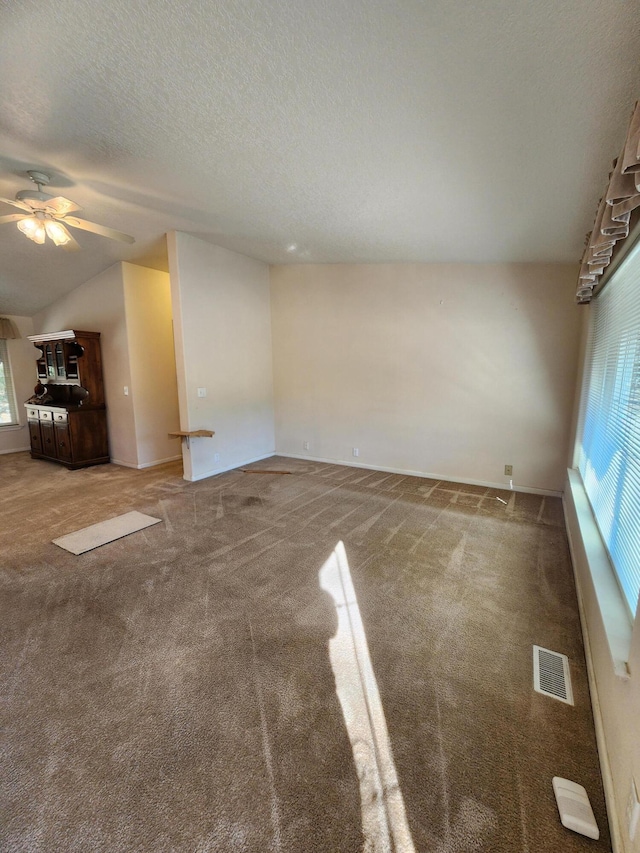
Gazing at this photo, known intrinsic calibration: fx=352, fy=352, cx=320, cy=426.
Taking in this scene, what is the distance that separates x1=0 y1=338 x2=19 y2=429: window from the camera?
20.8ft

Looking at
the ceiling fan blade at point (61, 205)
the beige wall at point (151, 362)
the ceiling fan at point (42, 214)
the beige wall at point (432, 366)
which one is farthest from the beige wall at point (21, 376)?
the ceiling fan blade at point (61, 205)

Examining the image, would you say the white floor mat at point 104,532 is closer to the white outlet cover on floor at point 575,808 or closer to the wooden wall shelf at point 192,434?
the wooden wall shelf at point 192,434

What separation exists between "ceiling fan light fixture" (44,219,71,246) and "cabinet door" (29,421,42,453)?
396 centimetres

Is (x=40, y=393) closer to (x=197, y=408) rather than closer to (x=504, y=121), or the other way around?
(x=197, y=408)

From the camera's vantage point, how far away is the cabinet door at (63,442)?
5.34 metres

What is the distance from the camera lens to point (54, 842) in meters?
1.10

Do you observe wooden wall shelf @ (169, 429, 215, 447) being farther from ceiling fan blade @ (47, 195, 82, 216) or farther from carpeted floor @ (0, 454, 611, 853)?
ceiling fan blade @ (47, 195, 82, 216)

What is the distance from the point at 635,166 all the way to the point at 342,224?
253 cm

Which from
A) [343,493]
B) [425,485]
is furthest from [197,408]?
[425,485]

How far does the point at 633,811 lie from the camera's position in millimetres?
985

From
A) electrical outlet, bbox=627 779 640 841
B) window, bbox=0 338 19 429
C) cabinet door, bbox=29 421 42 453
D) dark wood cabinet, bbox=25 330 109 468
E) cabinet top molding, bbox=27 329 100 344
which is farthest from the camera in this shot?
window, bbox=0 338 19 429

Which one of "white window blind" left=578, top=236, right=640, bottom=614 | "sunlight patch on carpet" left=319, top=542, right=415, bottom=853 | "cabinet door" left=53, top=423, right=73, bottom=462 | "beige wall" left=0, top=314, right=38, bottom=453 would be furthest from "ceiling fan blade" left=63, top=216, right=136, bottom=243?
"beige wall" left=0, top=314, right=38, bottom=453

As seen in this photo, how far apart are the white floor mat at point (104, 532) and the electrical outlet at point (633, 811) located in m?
3.42

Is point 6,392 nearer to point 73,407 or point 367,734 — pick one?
point 73,407
